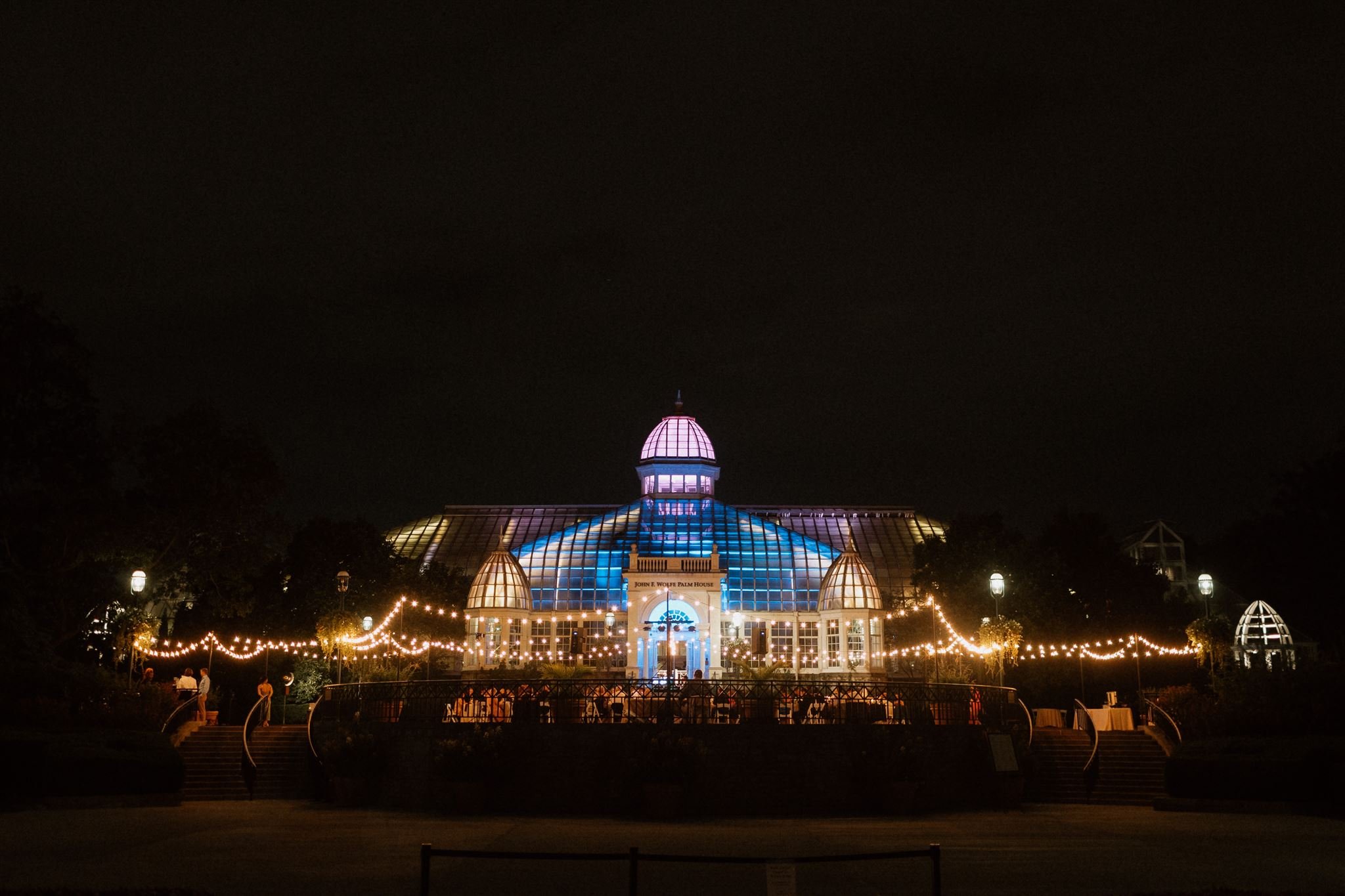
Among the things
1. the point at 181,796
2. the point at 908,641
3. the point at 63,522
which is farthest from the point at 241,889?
the point at 908,641

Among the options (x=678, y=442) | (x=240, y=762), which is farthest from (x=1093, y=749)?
(x=678, y=442)

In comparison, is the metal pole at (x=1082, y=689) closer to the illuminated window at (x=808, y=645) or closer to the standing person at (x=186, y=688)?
the illuminated window at (x=808, y=645)

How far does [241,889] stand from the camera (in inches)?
604

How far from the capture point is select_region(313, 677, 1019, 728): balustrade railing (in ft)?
94.6

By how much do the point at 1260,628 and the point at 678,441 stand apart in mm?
31825

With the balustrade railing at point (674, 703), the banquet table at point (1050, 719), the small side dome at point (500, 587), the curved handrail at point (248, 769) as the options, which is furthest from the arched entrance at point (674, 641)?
the curved handrail at point (248, 769)

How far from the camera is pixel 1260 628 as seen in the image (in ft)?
202

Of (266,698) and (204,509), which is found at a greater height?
(204,509)

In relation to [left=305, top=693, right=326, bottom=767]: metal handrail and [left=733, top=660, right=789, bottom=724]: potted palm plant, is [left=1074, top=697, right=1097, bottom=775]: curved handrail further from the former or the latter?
[left=305, top=693, right=326, bottom=767]: metal handrail

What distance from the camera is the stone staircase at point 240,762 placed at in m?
31.8

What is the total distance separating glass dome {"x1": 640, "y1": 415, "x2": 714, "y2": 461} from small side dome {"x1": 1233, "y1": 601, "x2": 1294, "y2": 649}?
91.6 ft

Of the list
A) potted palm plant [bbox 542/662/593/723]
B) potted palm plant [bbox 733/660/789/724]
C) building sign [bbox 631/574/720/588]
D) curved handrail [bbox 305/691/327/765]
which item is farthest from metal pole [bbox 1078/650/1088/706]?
curved handrail [bbox 305/691/327/765]

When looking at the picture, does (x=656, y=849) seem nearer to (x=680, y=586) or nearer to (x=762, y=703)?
(x=762, y=703)

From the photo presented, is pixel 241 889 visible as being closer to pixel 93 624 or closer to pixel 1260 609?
pixel 93 624
